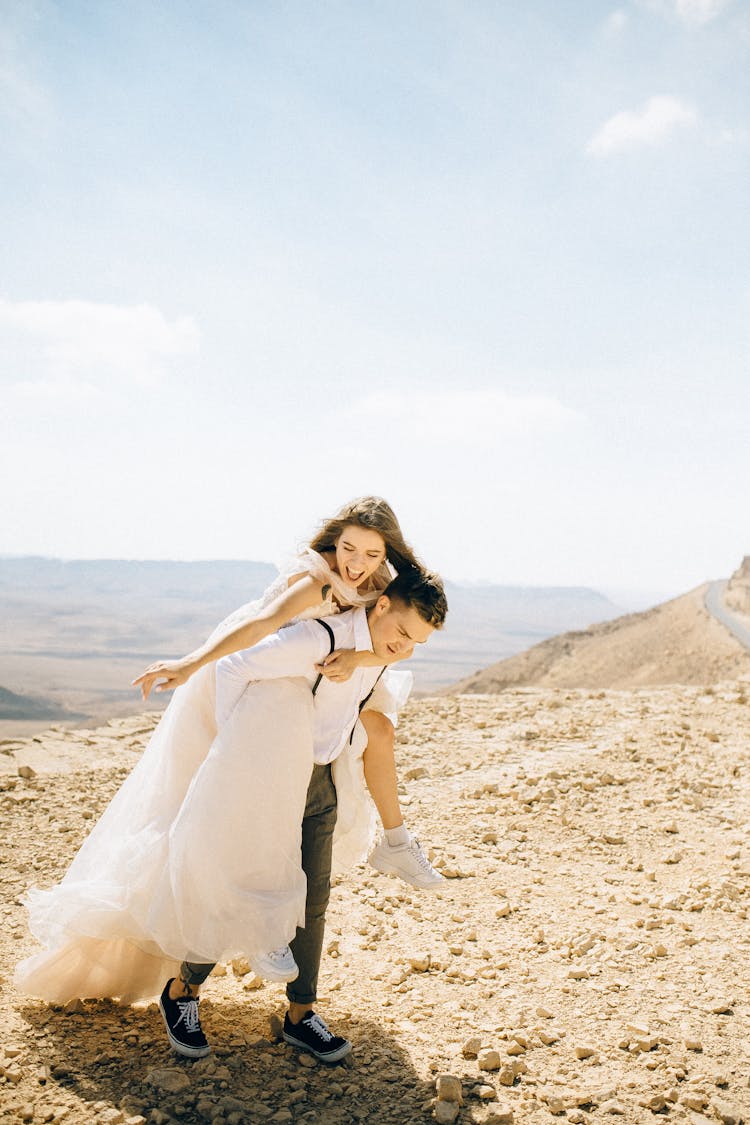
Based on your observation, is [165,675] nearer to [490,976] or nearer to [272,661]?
[272,661]

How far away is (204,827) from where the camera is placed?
2.89 meters

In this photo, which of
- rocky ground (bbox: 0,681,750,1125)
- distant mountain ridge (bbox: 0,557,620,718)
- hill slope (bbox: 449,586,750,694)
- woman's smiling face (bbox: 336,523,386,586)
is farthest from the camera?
distant mountain ridge (bbox: 0,557,620,718)

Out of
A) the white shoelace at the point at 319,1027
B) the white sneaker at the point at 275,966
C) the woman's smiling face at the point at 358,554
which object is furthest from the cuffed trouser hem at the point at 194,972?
the woman's smiling face at the point at 358,554

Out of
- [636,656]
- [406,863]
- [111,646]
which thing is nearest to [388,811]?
[406,863]

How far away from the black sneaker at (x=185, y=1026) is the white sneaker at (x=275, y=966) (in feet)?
1.08

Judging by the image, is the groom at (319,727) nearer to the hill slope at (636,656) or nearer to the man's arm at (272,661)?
the man's arm at (272,661)

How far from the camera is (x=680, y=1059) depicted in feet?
10.2

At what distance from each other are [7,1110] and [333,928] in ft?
6.86

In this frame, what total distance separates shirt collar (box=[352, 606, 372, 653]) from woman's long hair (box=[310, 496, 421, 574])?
1.64ft

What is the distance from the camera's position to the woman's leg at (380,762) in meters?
3.47

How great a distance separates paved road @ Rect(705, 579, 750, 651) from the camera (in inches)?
1147

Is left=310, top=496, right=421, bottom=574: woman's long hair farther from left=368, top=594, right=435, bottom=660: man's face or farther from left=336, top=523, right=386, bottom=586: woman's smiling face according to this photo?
left=368, top=594, right=435, bottom=660: man's face

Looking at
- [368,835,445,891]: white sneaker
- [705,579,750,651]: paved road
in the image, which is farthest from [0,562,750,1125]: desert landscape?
[705,579,750,651]: paved road

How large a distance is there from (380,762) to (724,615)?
3431 cm
